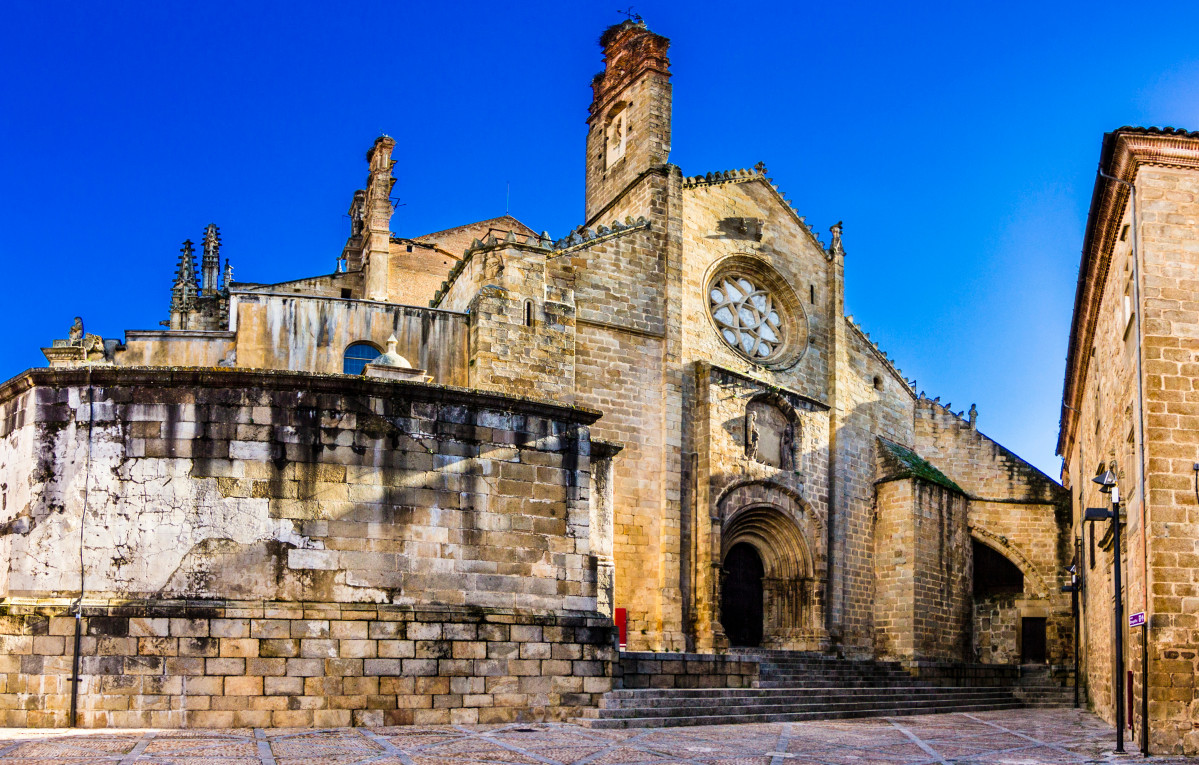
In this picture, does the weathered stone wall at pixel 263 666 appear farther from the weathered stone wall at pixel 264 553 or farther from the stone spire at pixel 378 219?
the stone spire at pixel 378 219

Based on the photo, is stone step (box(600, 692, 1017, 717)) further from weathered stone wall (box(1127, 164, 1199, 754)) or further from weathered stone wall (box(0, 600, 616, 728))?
weathered stone wall (box(1127, 164, 1199, 754))

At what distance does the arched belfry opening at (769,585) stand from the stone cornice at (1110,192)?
7286 mm

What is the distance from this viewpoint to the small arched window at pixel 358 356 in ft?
72.9

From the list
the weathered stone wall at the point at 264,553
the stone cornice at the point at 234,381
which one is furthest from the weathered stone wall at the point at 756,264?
the weathered stone wall at the point at 264,553

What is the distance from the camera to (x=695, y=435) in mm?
24578

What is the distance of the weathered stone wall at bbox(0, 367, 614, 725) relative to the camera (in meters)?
13.1

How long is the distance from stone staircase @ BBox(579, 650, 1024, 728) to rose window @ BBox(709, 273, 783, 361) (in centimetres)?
665

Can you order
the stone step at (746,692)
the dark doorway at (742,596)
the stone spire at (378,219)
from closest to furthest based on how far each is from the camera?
the stone step at (746,692)
the dark doorway at (742,596)
the stone spire at (378,219)

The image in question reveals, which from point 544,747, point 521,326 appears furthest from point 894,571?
point 544,747

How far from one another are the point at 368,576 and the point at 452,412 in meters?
2.15

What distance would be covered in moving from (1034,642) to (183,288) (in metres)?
23.1

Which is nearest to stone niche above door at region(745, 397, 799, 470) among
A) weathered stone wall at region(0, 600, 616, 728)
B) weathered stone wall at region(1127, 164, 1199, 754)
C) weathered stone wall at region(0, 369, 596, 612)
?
weathered stone wall at region(1127, 164, 1199, 754)

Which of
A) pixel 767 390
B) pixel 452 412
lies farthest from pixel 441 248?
pixel 452 412

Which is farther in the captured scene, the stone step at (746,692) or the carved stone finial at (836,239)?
the carved stone finial at (836,239)
